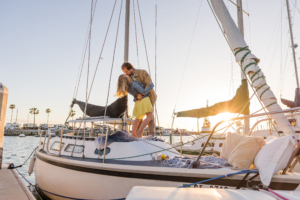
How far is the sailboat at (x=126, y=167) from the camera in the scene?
270 centimetres

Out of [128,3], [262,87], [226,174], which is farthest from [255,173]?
[128,3]

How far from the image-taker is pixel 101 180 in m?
3.46

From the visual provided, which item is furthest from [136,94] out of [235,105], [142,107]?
[235,105]

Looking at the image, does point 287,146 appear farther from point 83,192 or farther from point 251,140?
point 83,192

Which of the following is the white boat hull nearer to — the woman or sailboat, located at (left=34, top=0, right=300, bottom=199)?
sailboat, located at (left=34, top=0, right=300, bottom=199)

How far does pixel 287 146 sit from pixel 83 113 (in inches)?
A: 184

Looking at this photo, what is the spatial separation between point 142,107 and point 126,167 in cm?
176

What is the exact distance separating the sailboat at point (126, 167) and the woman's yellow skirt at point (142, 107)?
2.07ft

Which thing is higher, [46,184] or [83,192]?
[83,192]

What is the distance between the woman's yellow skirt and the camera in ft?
15.3

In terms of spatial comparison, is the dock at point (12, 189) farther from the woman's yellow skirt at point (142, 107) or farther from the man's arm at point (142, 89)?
the man's arm at point (142, 89)

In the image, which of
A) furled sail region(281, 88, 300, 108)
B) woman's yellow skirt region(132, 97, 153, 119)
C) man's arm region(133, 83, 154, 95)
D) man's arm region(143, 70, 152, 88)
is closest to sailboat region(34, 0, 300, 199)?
woman's yellow skirt region(132, 97, 153, 119)

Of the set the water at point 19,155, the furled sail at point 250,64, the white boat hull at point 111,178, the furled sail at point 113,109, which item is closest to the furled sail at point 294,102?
the furled sail at point 250,64

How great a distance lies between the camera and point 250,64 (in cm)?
339
